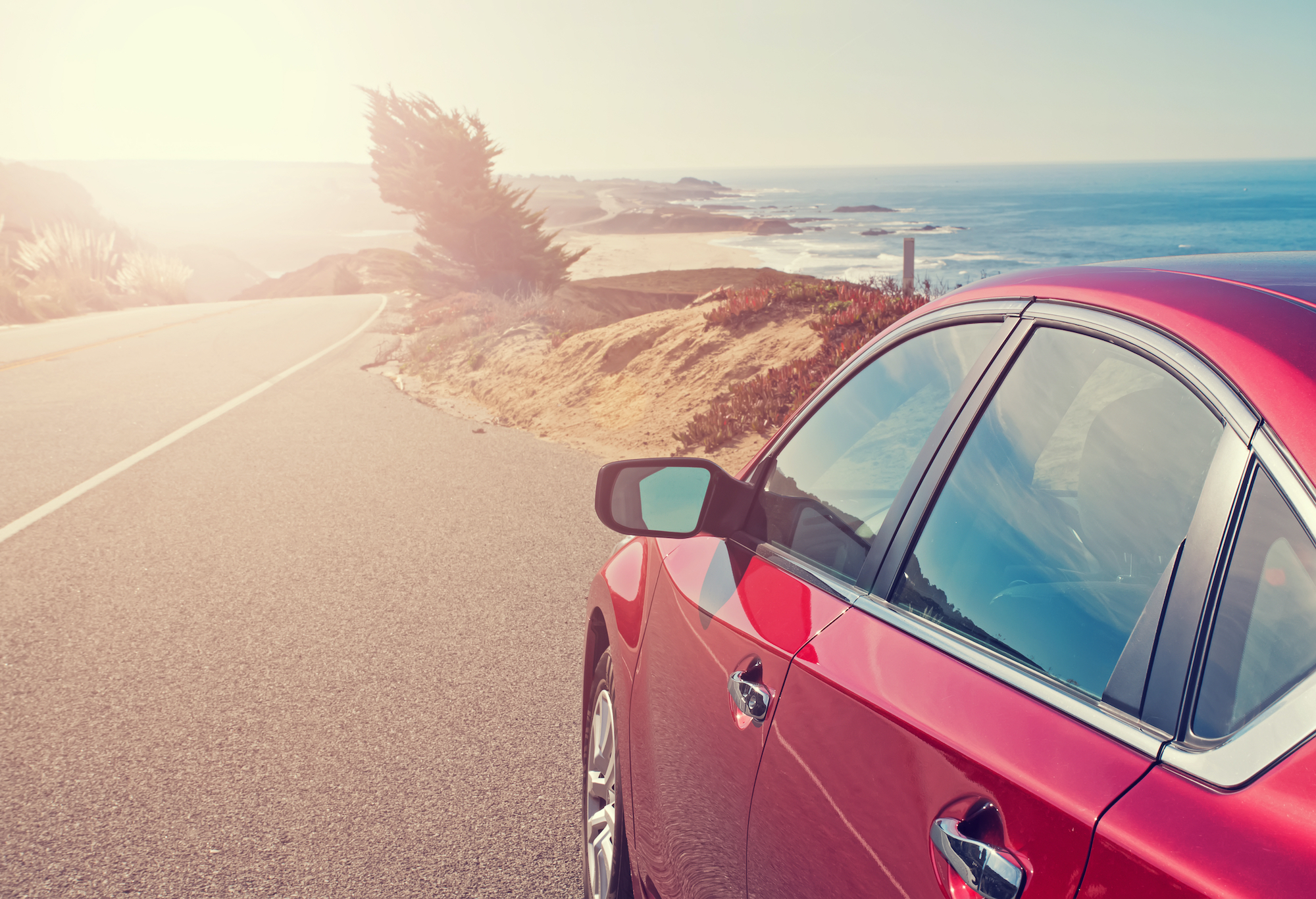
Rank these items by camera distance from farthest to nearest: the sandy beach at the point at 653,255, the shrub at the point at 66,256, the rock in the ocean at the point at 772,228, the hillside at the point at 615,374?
the rock in the ocean at the point at 772,228 < the sandy beach at the point at 653,255 < the shrub at the point at 66,256 < the hillside at the point at 615,374

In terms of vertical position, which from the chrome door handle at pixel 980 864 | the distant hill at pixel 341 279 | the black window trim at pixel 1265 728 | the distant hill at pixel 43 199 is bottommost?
the distant hill at pixel 341 279

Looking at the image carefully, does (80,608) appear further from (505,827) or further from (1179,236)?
(1179,236)

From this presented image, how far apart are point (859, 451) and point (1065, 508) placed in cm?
62

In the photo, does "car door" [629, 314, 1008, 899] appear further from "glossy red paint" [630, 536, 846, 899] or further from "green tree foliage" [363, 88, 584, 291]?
"green tree foliage" [363, 88, 584, 291]

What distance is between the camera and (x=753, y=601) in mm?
1862

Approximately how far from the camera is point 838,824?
1.32m

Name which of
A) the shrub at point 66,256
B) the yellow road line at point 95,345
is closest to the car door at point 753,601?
the yellow road line at point 95,345

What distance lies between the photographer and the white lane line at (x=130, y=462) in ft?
21.3

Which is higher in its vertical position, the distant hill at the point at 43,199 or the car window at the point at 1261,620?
the distant hill at the point at 43,199

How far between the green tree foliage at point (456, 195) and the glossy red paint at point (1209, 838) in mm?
26962

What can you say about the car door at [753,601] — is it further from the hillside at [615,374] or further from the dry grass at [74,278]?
the dry grass at [74,278]

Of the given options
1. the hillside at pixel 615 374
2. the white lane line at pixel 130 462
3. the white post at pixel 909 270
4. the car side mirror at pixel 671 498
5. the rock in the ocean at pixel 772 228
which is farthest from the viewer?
the rock in the ocean at pixel 772 228

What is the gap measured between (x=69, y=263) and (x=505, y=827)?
121 ft

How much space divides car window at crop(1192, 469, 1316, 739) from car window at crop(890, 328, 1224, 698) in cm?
14
